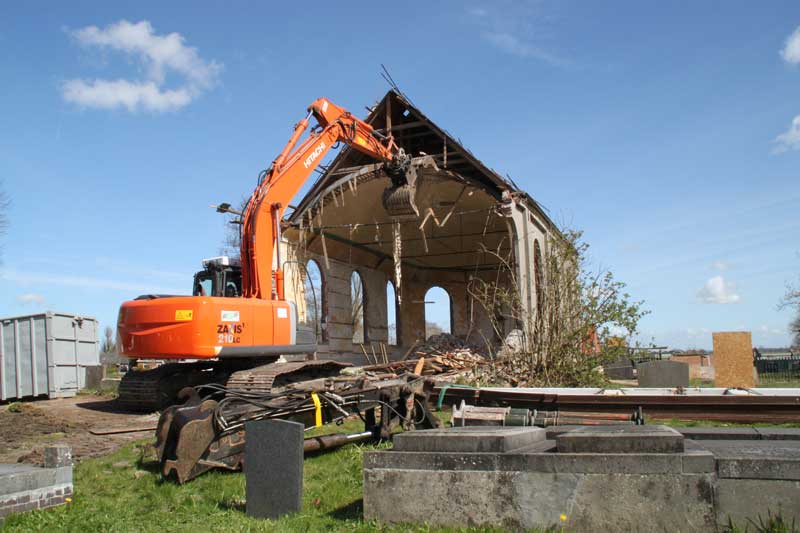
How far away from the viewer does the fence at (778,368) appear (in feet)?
77.6

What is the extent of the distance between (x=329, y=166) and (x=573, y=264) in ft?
24.5

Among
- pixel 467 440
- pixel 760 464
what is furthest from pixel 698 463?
pixel 467 440

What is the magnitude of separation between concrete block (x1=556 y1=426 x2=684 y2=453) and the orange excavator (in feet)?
24.8

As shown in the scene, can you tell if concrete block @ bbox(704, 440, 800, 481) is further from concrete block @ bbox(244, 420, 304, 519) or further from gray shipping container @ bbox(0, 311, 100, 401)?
gray shipping container @ bbox(0, 311, 100, 401)

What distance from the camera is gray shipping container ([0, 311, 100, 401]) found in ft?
55.7

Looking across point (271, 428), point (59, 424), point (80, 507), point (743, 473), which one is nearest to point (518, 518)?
point (743, 473)

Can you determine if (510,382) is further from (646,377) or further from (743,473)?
(743,473)

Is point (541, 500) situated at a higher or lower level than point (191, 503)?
higher

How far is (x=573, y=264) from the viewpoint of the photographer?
15.1 meters

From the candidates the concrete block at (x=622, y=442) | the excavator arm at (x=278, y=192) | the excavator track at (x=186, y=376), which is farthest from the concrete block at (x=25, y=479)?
the excavator arm at (x=278, y=192)

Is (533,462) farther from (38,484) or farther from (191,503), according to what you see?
(38,484)

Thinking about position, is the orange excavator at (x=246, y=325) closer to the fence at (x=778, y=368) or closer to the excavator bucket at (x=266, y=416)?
the excavator bucket at (x=266, y=416)

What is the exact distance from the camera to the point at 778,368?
24297 millimetres

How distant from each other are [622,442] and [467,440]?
99 cm
